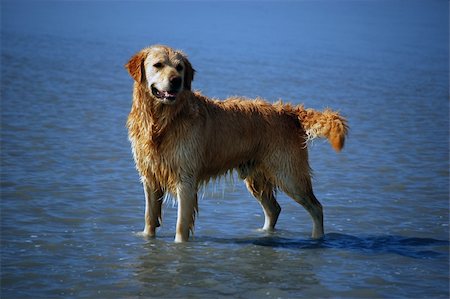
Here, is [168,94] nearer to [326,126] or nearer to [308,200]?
[326,126]

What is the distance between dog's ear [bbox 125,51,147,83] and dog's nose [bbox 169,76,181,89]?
1.20 feet

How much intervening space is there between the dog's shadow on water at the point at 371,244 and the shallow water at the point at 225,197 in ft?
0.07

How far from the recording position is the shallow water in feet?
24.5

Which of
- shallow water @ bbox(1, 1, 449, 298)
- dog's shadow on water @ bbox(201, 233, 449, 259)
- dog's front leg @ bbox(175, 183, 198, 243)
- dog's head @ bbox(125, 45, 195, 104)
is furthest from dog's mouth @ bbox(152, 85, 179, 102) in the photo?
dog's shadow on water @ bbox(201, 233, 449, 259)

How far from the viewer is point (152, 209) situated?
869 cm

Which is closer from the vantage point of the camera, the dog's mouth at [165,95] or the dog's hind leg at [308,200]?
the dog's mouth at [165,95]

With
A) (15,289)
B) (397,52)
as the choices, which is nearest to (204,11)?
(397,52)

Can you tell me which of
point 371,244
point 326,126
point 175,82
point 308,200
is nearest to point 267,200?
point 308,200

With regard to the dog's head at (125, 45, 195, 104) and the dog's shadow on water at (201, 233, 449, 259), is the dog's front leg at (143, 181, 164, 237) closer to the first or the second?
the dog's shadow on water at (201, 233, 449, 259)

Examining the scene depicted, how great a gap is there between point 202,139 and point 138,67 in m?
1.00

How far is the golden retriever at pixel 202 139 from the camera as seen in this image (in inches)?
320

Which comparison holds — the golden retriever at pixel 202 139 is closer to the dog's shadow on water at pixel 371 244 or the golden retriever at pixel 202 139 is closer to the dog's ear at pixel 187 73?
the dog's ear at pixel 187 73

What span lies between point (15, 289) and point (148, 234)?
2.05 m

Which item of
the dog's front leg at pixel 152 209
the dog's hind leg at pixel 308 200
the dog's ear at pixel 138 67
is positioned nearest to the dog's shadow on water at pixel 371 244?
the dog's hind leg at pixel 308 200
